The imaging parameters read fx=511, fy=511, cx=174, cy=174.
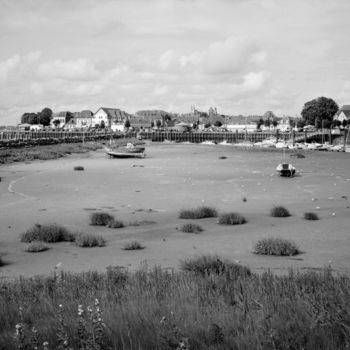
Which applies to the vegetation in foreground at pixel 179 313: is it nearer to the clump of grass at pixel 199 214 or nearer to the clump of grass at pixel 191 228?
the clump of grass at pixel 191 228

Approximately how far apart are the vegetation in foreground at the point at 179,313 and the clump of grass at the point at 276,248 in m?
5.70

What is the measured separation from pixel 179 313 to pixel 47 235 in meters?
11.6

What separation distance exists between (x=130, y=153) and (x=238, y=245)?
67474 millimetres

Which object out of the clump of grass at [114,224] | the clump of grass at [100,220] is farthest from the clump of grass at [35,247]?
the clump of grass at [100,220]

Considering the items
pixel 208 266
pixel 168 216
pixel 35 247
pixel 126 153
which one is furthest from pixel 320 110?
pixel 208 266

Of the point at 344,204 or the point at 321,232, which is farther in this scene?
the point at 344,204

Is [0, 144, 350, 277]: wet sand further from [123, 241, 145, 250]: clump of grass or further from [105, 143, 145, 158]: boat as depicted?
[105, 143, 145, 158]: boat

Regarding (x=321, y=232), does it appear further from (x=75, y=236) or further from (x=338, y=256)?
(x=75, y=236)

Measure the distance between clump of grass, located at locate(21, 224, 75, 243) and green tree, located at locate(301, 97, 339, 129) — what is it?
Answer: 17380 cm

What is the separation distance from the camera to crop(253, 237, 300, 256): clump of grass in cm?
1556

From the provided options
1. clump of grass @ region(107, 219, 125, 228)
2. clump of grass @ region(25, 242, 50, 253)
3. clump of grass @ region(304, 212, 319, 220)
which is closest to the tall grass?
clump of grass @ region(25, 242, 50, 253)

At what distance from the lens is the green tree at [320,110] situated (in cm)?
18125

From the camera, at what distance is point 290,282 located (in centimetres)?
891

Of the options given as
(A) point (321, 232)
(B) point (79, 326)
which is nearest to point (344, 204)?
(A) point (321, 232)
